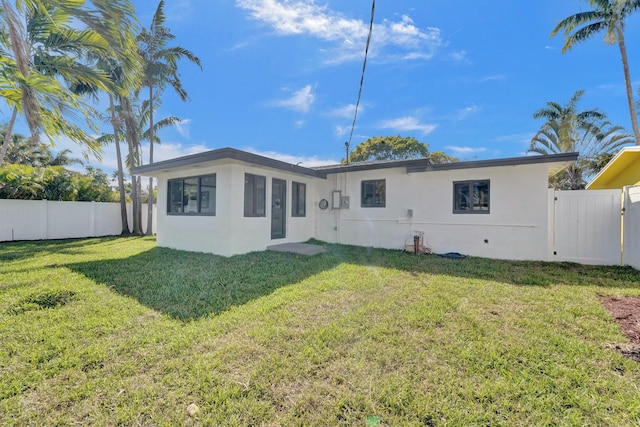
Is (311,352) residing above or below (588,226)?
below

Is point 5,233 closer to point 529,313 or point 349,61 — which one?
point 349,61

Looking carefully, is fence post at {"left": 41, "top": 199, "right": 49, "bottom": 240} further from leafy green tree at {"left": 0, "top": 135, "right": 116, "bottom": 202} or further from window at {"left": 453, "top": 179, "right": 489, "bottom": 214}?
window at {"left": 453, "top": 179, "right": 489, "bottom": 214}

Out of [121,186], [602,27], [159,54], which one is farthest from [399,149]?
[121,186]

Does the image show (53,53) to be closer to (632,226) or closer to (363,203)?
(363,203)

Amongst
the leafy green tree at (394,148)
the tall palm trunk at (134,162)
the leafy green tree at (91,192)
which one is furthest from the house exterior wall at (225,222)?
the leafy green tree at (394,148)

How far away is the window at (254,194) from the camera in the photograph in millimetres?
7348

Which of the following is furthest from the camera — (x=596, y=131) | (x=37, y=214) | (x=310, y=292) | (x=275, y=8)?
(x=596, y=131)

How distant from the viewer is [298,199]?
9.25 meters

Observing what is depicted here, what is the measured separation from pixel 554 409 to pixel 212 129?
14.2m

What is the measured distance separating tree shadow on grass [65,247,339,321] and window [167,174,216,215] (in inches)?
51.0

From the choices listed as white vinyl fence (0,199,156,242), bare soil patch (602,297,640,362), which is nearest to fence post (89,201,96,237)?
white vinyl fence (0,199,156,242)

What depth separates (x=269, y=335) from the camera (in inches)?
113

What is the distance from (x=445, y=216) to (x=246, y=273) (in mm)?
5805

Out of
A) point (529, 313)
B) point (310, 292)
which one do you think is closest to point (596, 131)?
point (529, 313)
